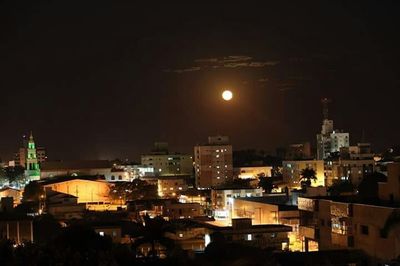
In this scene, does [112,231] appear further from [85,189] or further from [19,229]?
[85,189]

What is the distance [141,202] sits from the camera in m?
29.9

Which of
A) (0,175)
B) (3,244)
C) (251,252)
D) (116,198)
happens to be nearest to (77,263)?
(3,244)

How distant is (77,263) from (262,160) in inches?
2177

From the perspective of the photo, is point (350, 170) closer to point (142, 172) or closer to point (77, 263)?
point (142, 172)

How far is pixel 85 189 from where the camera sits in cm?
3797

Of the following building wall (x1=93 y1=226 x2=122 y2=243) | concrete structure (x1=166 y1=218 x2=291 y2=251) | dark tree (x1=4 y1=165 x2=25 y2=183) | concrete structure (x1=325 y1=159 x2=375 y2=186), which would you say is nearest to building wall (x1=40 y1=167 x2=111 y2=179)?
dark tree (x1=4 y1=165 x2=25 y2=183)

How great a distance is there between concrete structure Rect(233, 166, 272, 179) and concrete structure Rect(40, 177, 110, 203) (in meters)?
16.0

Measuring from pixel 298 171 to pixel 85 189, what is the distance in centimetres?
A: 1517

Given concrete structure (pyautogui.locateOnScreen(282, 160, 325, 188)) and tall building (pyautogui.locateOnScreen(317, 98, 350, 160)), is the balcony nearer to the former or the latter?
concrete structure (pyautogui.locateOnScreen(282, 160, 325, 188))

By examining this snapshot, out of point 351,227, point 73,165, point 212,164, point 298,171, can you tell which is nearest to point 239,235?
point 351,227

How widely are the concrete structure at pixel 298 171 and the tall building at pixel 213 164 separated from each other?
3923 millimetres

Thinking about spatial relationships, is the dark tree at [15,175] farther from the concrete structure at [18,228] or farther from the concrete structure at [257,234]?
the concrete structure at [257,234]

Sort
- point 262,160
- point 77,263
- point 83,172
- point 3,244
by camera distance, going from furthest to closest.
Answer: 1. point 262,160
2. point 83,172
3. point 3,244
4. point 77,263

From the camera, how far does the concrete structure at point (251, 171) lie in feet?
173
